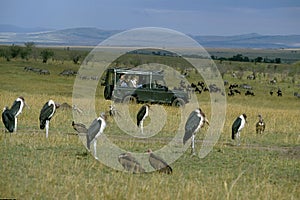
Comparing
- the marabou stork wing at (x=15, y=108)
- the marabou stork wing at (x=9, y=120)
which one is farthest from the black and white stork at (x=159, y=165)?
the marabou stork wing at (x=15, y=108)

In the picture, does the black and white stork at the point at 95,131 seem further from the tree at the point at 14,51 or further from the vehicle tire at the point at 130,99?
the tree at the point at 14,51

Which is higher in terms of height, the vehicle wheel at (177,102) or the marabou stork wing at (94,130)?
the marabou stork wing at (94,130)

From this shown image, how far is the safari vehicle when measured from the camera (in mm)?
29359

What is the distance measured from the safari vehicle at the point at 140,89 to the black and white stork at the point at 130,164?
16183 millimetres

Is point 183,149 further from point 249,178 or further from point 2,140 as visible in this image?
point 2,140

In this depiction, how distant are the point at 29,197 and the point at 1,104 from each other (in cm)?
1569

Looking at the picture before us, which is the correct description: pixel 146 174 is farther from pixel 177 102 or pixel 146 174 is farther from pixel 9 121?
pixel 177 102

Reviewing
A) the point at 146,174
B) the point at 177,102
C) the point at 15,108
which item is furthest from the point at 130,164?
the point at 177,102

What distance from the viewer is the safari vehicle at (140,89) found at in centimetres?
2936

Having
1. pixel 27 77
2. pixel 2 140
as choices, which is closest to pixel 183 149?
pixel 2 140

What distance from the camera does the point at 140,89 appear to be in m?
29.7

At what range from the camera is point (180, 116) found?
24.9 meters

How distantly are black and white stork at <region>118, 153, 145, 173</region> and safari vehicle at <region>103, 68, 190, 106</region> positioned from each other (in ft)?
53.1

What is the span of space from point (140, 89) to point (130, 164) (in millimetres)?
17109
